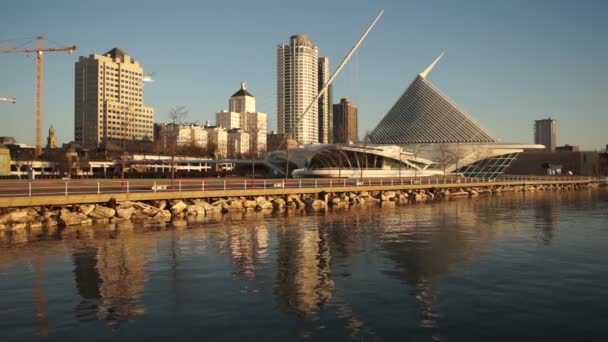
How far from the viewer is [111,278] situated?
16.2 meters

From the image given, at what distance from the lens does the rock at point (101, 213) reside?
30200 millimetres

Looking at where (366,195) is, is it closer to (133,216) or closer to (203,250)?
(133,216)

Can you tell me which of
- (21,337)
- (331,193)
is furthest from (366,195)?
(21,337)

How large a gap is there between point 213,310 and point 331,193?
121 feet

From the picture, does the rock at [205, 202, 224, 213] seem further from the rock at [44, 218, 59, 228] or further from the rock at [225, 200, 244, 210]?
the rock at [44, 218, 59, 228]

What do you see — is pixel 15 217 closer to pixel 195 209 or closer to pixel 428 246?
pixel 195 209

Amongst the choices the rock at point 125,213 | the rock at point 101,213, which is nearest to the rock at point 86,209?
the rock at point 101,213

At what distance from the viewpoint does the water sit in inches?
458

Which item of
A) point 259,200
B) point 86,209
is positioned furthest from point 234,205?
point 86,209

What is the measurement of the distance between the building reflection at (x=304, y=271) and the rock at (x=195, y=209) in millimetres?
9814

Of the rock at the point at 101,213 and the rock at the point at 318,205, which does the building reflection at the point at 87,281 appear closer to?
the rock at the point at 101,213

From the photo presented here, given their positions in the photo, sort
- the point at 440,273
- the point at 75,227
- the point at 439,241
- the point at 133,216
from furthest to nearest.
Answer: the point at 133,216
the point at 75,227
the point at 439,241
the point at 440,273

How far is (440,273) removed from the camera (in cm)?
1719

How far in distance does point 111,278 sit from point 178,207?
61.1 ft
